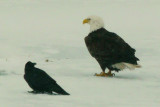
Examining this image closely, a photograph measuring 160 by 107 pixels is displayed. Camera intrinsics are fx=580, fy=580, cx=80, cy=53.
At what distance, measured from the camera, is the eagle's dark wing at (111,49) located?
908 centimetres

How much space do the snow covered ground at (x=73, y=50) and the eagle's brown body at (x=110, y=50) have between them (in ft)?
0.97

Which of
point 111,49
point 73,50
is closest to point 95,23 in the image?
point 111,49

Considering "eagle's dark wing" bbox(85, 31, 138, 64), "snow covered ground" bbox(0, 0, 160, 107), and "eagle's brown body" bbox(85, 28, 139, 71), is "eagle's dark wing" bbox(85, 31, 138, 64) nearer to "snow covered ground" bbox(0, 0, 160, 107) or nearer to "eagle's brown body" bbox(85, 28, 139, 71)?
"eagle's brown body" bbox(85, 28, 139, 71)

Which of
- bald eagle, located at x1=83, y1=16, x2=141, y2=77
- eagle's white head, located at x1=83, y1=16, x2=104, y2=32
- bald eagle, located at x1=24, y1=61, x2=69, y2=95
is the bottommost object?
bald eagle, located at x1=24, y1=61, x2=69, y2=95

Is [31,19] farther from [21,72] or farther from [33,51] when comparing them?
[21,72]

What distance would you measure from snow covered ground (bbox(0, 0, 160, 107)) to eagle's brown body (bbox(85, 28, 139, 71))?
11.6 inches

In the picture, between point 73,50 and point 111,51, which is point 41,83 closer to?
point 111,51

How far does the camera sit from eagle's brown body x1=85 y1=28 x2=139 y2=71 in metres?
9.08

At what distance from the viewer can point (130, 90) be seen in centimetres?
758

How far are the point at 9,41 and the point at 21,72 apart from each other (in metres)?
4.70

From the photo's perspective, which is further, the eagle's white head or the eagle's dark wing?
the eagle's white head

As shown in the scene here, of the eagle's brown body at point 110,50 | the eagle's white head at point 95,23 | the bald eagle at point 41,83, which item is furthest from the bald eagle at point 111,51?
the bald eagle at point 41,83

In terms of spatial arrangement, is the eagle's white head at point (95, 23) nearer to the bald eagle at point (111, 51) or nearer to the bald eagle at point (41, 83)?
the bald eagle at point (111, 51)

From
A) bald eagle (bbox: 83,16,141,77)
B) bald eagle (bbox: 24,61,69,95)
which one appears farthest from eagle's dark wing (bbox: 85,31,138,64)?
bald eagle (bbox: 24,61,69,95)
